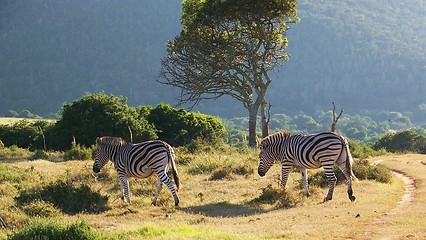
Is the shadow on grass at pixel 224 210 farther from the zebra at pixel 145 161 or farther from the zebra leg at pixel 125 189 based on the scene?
the zebra leg at pixel 125 189

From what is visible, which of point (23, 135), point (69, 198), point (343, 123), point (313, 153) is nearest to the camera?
point (69, 198)

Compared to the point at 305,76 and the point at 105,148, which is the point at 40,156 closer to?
the point at 105,148

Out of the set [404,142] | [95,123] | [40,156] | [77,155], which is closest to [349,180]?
[77,155]

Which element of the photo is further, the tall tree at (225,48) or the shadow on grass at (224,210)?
the tall tree at (225,48)

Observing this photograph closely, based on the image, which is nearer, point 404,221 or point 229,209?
point 404,221

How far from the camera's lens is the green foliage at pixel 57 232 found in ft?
35.6

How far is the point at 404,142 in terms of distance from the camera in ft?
147

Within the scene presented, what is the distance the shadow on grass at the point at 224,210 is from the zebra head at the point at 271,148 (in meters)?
2.28

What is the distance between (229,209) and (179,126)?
21937 millimetres

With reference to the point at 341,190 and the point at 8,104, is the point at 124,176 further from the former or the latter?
the point at 8,104

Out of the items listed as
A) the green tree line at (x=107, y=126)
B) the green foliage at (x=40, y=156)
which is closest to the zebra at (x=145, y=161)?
the green foliage at (x=40, y=156)

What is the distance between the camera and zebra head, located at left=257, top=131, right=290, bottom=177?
17.6m

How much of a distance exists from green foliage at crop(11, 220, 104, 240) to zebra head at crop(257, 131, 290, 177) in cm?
788

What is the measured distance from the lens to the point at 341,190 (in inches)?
727
